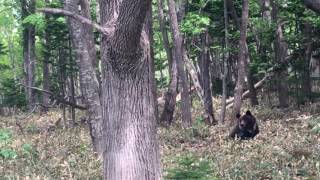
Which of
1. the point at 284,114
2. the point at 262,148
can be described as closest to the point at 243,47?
the point at 284,114

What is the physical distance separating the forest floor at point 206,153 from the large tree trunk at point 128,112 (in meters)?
0.53

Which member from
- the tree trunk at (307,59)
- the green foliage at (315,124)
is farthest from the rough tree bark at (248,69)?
the green foliage at (315,124)

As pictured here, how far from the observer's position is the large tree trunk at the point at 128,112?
5734 mm

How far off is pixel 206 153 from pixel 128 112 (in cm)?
592

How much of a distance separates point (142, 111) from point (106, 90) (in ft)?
1.62

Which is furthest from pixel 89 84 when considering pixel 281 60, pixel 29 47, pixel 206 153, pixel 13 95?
pixel 13 95

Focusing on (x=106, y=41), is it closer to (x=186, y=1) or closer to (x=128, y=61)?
(x=128, y=61)

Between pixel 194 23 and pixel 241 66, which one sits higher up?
pixel 194 23

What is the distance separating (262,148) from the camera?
37.2 ft

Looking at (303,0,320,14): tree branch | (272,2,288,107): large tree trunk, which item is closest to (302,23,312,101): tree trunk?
(272,2,288,107): large tree trunk

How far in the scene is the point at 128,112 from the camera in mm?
5879

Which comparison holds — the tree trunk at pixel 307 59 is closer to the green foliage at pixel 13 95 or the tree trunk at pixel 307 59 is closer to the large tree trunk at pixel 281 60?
the large tree trunk at pixel 281 60

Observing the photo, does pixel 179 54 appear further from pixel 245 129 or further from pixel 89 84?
pixel 89 84

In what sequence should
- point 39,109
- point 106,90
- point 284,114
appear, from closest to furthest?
1. point 106,90
2. point 284,114
3. point 39,109
